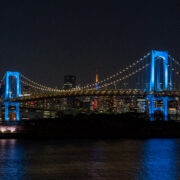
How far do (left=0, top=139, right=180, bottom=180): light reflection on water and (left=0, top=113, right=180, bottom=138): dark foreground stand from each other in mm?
6188

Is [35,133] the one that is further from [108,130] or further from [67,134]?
[108,130]

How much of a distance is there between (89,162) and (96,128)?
13.7 metres

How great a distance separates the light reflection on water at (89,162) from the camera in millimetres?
13477

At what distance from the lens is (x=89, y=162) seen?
53.3ft

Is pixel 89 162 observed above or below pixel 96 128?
below

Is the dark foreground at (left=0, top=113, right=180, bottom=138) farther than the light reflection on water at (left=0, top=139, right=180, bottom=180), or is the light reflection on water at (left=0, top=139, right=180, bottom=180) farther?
the dark foreground at (left=0, top=113, right=180, bottom=138)

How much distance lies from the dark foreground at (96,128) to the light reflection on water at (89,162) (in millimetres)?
6188

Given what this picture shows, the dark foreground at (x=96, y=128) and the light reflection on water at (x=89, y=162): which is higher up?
the dark foreground at (x=96, y=128)

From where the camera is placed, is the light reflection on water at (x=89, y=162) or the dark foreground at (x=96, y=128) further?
the dark foreground at (x=96, y=128)

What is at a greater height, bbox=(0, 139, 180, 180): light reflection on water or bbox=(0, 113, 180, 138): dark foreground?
bbox=(0, 113, 180, 138): dark foreground

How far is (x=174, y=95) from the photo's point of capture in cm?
3064

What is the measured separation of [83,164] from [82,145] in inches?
257

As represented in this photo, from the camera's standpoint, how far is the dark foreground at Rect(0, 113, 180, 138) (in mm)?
28266

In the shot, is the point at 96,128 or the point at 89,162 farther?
the point at 96,128
